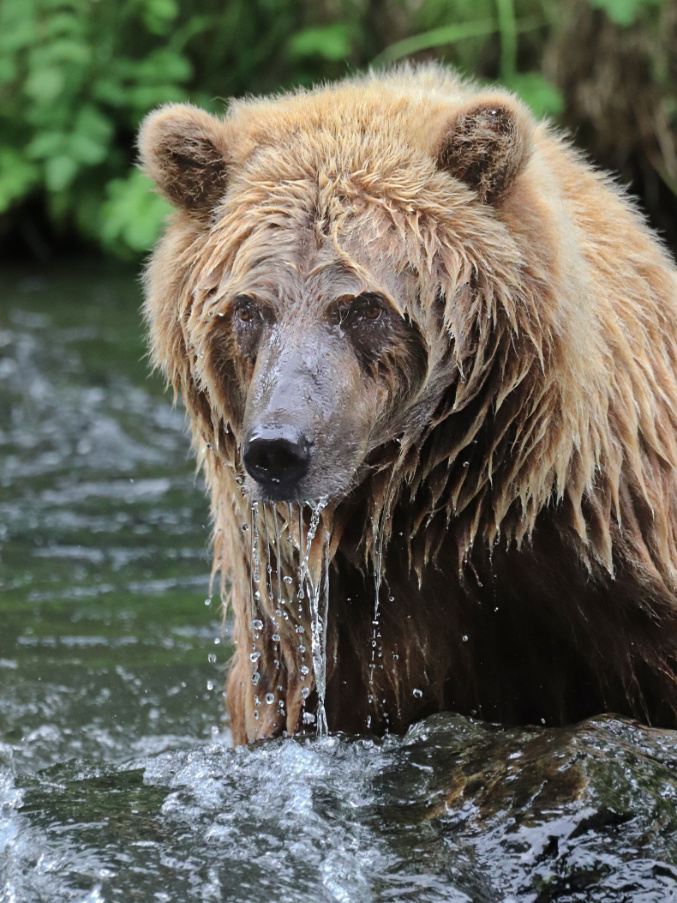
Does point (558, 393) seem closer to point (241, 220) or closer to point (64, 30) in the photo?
point (241, 220)

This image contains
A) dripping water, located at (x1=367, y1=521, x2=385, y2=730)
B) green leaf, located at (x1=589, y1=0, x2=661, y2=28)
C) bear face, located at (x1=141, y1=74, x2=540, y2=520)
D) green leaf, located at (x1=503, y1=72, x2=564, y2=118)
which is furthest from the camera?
green leaf, located at (x1=503, y1=72, x2=564, y2=118)

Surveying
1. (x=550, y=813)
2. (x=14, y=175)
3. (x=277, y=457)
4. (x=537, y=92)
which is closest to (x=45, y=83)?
(x=14, y=175)

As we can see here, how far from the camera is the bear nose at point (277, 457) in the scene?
3.60m

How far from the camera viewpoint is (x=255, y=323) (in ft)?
13.0

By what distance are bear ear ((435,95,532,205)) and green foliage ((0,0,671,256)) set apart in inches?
295

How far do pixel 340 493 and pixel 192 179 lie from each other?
3.93ft

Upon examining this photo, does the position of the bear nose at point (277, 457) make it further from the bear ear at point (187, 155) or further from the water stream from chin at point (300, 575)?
the bear ear at point (187, 155)

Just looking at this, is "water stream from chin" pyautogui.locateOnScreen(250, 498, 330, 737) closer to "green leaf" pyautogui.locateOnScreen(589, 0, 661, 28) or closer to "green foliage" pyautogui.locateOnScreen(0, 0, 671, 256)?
"green leaf" pyautogui.locateOnScreen(589, 0, 661, 28)

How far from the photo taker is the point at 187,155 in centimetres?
423

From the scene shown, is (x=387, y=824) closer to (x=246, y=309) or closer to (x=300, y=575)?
(x=300, y=575)

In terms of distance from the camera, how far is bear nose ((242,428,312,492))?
3.60 metres

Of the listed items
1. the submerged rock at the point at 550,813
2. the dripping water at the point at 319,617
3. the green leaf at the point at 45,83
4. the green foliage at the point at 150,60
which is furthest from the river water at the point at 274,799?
the green leaf at the point at 45,83

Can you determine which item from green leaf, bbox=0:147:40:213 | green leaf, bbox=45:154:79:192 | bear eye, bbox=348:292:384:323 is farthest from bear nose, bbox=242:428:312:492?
green leaf, bbox=0:147:40:213

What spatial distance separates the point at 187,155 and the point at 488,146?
1001mm
